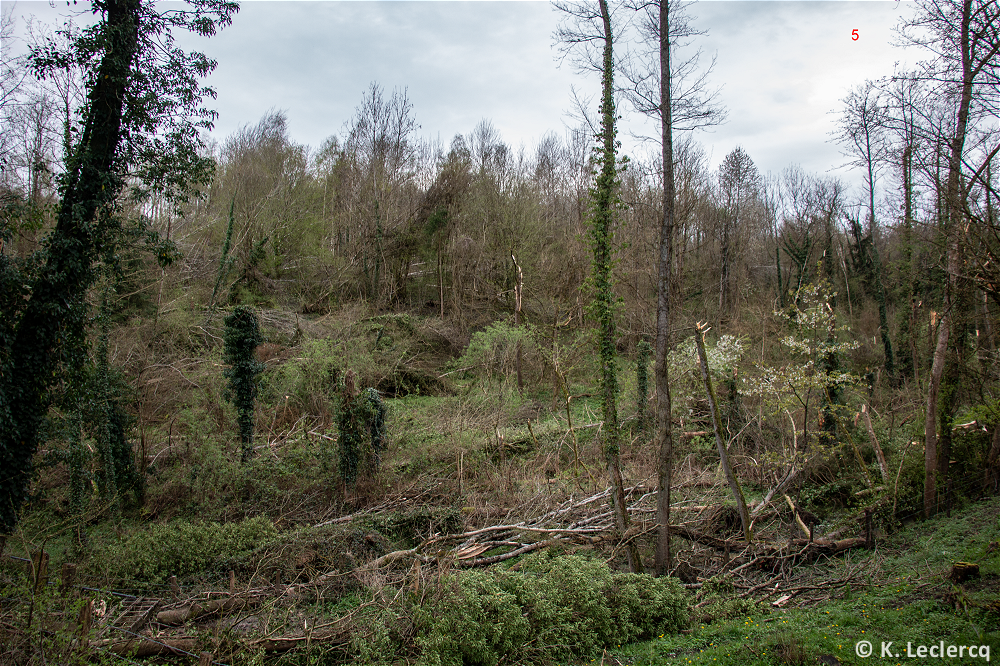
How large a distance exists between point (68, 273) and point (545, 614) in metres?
9.63

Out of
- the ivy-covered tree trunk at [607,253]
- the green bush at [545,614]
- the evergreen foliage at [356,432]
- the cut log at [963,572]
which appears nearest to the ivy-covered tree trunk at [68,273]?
the evergreen foliage at [356,432]

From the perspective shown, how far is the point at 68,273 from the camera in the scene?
9.30 m

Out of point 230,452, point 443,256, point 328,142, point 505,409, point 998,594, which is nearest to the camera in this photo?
point 998,594

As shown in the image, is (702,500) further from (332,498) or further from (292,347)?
(292,347)

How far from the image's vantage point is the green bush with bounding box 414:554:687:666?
18.7ft

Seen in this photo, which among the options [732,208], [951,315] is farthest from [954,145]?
[732,208]

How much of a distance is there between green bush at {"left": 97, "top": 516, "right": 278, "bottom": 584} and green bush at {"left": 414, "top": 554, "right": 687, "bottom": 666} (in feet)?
14.4

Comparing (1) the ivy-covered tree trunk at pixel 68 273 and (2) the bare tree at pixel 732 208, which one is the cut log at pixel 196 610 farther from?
(2) the bare tree at pixel 732 208

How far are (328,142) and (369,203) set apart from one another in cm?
752

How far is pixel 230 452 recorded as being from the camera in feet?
40.2

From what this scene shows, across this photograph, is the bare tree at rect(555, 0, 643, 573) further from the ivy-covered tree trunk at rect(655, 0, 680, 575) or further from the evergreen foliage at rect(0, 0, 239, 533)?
the evergreen foliage at rect(0, 0, 239, 533)

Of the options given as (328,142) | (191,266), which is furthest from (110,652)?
(328,142)

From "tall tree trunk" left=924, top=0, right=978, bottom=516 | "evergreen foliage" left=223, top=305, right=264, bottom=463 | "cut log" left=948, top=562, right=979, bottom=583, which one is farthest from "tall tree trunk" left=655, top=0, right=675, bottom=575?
"evergreen foliage" left=223, top=305, right=264, bottom=463

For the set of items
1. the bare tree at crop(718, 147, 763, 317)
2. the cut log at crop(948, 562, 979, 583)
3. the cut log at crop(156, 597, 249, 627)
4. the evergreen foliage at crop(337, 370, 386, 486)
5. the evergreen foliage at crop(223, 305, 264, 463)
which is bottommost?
the cut log at crop(156, 597, 249, 627)
